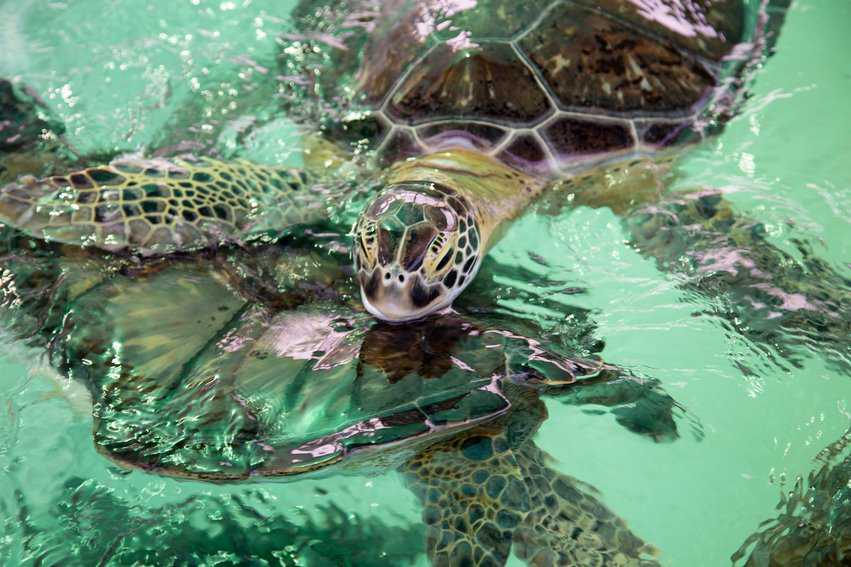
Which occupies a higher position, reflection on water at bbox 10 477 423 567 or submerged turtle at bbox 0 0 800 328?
submerged turtle at bbox 0 0 800 328

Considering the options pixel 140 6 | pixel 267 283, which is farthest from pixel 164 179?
pixel 140 6

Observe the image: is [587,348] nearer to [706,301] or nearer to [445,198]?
[706,301]

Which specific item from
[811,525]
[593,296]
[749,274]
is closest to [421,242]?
[593,296]

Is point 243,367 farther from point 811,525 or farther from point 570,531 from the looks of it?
point 811,525

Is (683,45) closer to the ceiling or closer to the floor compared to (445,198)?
closer to the ceiling

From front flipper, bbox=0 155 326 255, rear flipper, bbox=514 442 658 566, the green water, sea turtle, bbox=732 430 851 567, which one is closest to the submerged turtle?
front flipper, bbox=0 155 326 255

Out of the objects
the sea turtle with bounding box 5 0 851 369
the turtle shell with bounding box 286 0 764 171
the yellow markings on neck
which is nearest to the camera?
the sea turtle with bounding box 5 0 851 369

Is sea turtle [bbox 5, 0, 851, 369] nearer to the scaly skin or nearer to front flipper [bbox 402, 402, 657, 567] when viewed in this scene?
the scaly skin

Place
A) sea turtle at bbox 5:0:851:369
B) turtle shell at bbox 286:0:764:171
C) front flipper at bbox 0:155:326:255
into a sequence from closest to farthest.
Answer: sea turtle at bbox 5:0:851:369 < front flipper at bbox 0:155:326:255 < turtle shell at bbox 286:0:764:171
